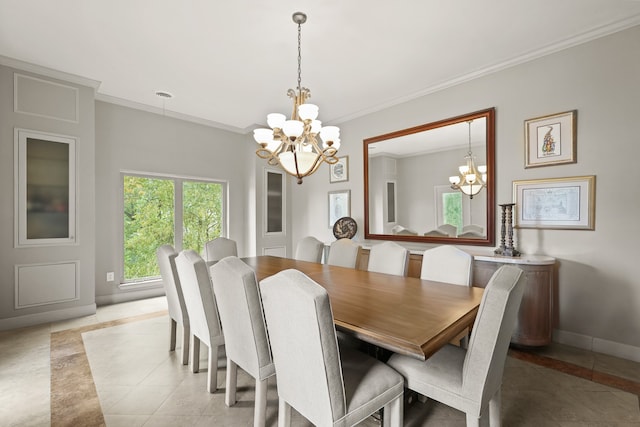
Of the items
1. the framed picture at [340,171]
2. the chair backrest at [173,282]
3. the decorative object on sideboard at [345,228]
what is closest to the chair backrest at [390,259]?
the decorative object on sideboard at [345,228]

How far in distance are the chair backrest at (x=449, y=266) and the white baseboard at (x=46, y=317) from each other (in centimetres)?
385

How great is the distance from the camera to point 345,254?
3125mm

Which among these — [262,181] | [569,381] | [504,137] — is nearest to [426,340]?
[569,381]

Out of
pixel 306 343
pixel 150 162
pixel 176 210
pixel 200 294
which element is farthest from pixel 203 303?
pixel 150 162

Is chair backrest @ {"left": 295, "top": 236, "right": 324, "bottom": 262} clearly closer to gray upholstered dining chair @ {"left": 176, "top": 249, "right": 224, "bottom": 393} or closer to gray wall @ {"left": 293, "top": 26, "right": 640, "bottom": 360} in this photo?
gray upholstered dining chair @ {"left": 176, "top": 249, "right": 224, "bottom": 393}

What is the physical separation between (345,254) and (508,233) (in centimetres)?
164

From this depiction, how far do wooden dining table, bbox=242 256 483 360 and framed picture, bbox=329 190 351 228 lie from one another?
230 centimetres

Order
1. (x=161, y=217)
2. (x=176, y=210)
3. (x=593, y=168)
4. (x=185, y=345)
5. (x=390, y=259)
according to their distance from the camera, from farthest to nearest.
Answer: (x=176, y=210), (x=161, y=217), (x=390, y=259), (x=593, y=168), (x=185, y=345)

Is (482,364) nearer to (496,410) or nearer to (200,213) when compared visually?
(496,410)

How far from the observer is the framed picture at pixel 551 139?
2.65 meters

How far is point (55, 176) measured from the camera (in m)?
3.34

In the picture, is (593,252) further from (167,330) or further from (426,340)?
(167,330)

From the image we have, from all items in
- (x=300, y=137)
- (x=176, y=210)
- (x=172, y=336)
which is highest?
(x=300, y=137)

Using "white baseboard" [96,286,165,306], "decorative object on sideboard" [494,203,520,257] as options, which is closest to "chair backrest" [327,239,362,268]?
"decorative object on sideboard" [494,203,520,257]
